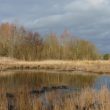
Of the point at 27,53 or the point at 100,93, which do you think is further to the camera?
the point at 27,53

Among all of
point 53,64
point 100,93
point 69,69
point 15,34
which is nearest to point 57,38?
point 15,34

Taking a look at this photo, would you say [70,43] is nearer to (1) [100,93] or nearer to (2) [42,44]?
(2) [42,44]

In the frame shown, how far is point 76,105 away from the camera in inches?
390

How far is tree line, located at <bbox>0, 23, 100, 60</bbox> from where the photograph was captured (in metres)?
49.1

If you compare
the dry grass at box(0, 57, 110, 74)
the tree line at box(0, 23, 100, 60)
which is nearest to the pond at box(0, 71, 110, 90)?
the dry grass at box(0, 57, 110, 74)

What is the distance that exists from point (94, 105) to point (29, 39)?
45905 mm

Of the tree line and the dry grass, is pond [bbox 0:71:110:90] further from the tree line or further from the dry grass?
the tree line

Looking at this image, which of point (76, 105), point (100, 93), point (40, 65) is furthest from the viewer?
point (40, 65)

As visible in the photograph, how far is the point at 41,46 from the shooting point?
53125mm

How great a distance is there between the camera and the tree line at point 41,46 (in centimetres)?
4912

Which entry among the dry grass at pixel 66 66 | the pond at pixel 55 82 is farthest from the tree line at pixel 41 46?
the pond at pixel 55 82

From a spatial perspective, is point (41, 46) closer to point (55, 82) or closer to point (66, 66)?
point (66, 66)

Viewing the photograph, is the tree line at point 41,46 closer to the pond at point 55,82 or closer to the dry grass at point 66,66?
the dry grass at point 66,66

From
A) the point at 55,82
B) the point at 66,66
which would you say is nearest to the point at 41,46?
the point at 66,66
